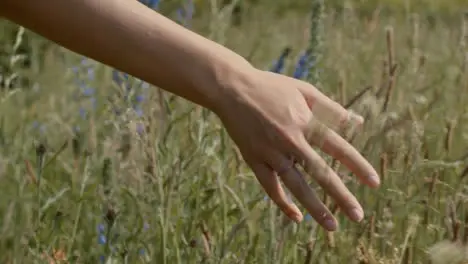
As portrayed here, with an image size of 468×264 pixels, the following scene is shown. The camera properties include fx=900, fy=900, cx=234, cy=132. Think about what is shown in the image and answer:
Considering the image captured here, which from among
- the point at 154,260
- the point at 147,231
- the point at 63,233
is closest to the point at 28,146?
the point at 63,233

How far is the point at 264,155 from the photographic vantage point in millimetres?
1043

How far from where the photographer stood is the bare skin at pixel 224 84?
1037 mm

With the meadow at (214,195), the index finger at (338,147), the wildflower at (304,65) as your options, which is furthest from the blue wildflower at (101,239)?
the index finger at (338,147)

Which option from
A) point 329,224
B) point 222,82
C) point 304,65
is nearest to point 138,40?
point 222,82

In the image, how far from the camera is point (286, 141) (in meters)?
1.03

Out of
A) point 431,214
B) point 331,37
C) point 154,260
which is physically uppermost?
point 331,37

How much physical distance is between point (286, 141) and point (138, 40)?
0.70ft

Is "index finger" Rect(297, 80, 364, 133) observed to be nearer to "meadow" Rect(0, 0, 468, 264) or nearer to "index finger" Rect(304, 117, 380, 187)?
"index finger" Rect(304, 117, 380, 187)

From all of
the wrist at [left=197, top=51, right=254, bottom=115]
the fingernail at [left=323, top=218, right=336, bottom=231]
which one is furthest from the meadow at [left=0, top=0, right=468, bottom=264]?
the wrist at [left=197, top=51, right=254, bottom=115]

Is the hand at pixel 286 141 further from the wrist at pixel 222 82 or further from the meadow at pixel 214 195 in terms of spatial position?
the meadow at pixel 214 195

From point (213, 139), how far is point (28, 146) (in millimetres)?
612

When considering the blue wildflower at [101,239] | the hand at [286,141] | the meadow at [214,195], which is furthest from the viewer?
the blue wildflower at [101,239]

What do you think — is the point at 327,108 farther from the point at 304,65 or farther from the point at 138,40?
the point at 304,65

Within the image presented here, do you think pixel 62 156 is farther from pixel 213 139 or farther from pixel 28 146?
pixel 213 139
